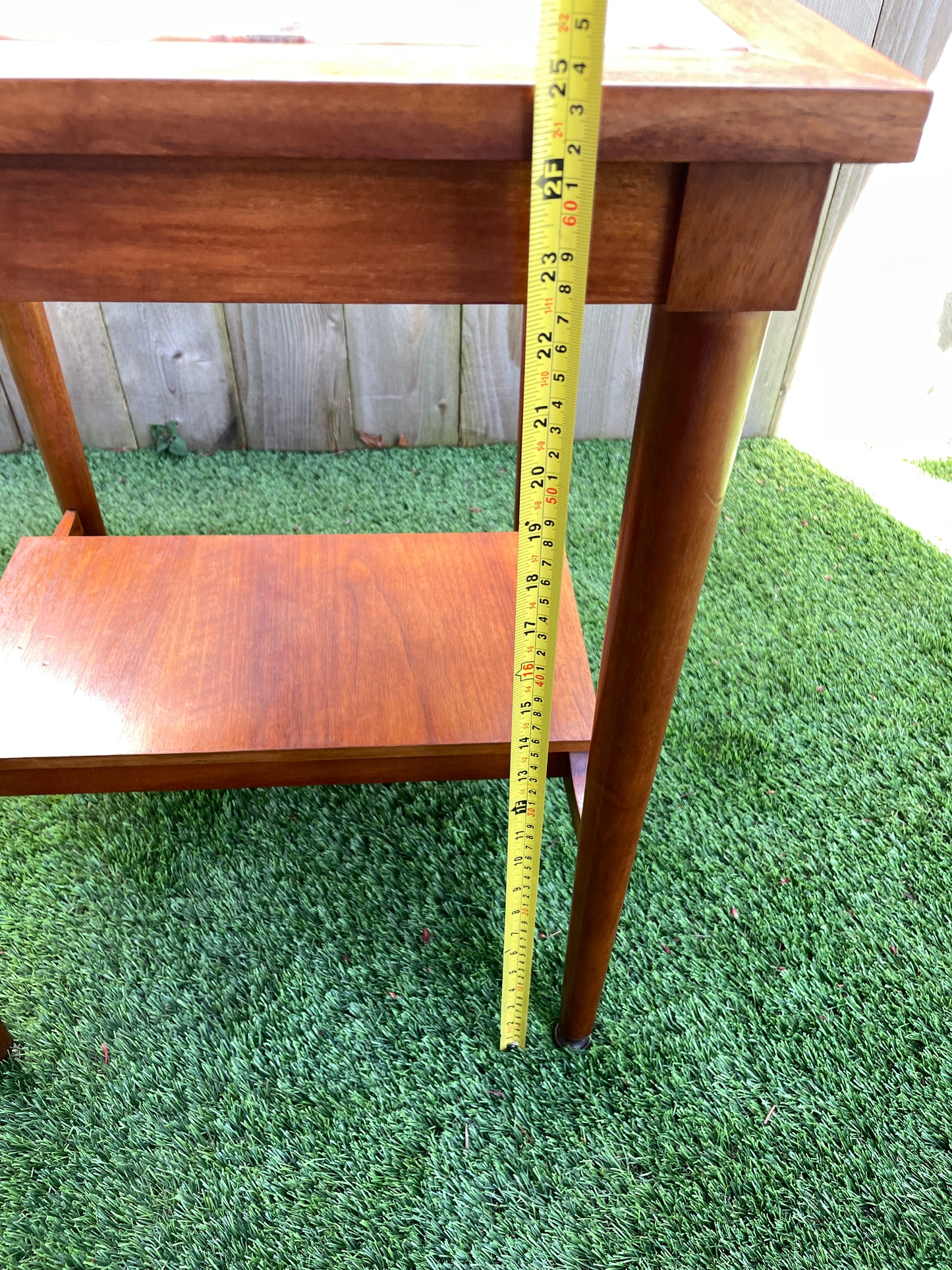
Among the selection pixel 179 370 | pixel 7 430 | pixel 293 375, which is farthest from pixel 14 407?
pixel 293 375

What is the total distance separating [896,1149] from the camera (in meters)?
0.83

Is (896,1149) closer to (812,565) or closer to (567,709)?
(567,709)

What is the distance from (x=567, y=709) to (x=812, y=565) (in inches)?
33.0

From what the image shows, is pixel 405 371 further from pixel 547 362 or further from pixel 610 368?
pixel 547 362

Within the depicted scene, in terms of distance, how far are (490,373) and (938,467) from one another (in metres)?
0.97

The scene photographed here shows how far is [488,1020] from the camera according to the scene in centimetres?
92

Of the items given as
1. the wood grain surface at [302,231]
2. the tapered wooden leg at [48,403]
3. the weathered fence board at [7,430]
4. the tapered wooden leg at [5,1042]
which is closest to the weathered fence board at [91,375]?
the weathered fence board at [7,430]

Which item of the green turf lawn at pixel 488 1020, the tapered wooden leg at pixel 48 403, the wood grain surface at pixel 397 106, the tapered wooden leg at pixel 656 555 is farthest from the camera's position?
the tapered wooden leg at pixel 48 403

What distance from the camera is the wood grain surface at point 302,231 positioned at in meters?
0.43

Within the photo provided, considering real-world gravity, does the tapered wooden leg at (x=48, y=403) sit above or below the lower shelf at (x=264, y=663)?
above

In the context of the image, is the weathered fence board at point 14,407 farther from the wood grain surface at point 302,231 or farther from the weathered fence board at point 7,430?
the wood grain surface at point 302,231

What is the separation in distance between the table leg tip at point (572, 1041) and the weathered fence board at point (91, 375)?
1.33 metres

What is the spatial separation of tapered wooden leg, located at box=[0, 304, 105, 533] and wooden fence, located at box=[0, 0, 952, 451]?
21.7 inches

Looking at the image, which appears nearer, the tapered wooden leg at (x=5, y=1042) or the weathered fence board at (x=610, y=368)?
the tapered wooden leg at (x=5, y=1042)
